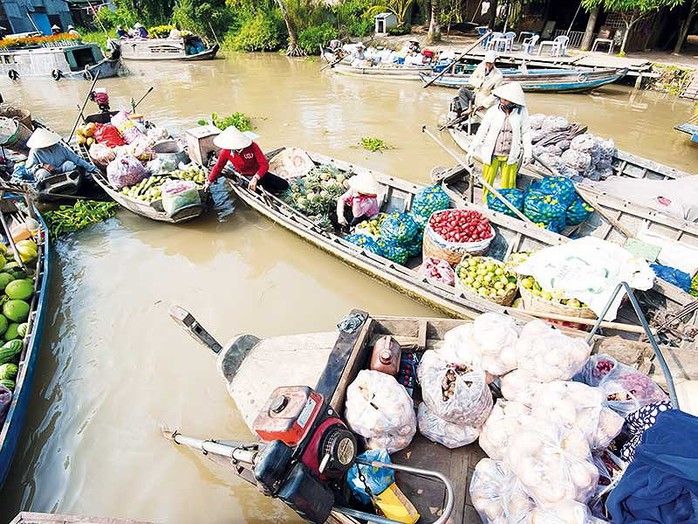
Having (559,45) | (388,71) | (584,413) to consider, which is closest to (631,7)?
(559,45)

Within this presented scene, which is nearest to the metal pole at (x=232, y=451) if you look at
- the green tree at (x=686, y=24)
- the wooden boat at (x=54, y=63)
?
the green tree at (x=686, y=24)

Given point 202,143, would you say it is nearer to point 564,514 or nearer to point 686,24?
point 564,514

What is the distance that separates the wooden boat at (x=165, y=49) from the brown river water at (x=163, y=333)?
1540 cm

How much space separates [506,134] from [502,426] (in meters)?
3.90

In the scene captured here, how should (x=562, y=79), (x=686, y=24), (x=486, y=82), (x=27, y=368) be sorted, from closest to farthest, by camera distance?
(x=27, y=368), (x=486, y=82), (x=562, y=79), (x=686, y=24)

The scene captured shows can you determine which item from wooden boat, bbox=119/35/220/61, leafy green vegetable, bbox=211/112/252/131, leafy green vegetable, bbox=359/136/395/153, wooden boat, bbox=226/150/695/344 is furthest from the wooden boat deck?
wooden boat, bbox=119/35/220/61

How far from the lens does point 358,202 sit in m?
5.39

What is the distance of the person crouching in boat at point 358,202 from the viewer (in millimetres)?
5305

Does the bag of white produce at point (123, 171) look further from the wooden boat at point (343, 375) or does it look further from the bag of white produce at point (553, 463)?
the bag of white produce at point (553, 463)

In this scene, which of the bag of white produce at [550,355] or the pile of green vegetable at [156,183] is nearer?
the bag of white produce at [550,355]

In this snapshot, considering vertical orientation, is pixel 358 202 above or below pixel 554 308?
above

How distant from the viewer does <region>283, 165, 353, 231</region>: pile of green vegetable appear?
573 cm

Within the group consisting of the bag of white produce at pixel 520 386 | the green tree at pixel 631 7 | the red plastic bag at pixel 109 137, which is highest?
the green tree at pixel 631 7

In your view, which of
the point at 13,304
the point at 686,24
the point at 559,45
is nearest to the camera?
the point at 13,304
